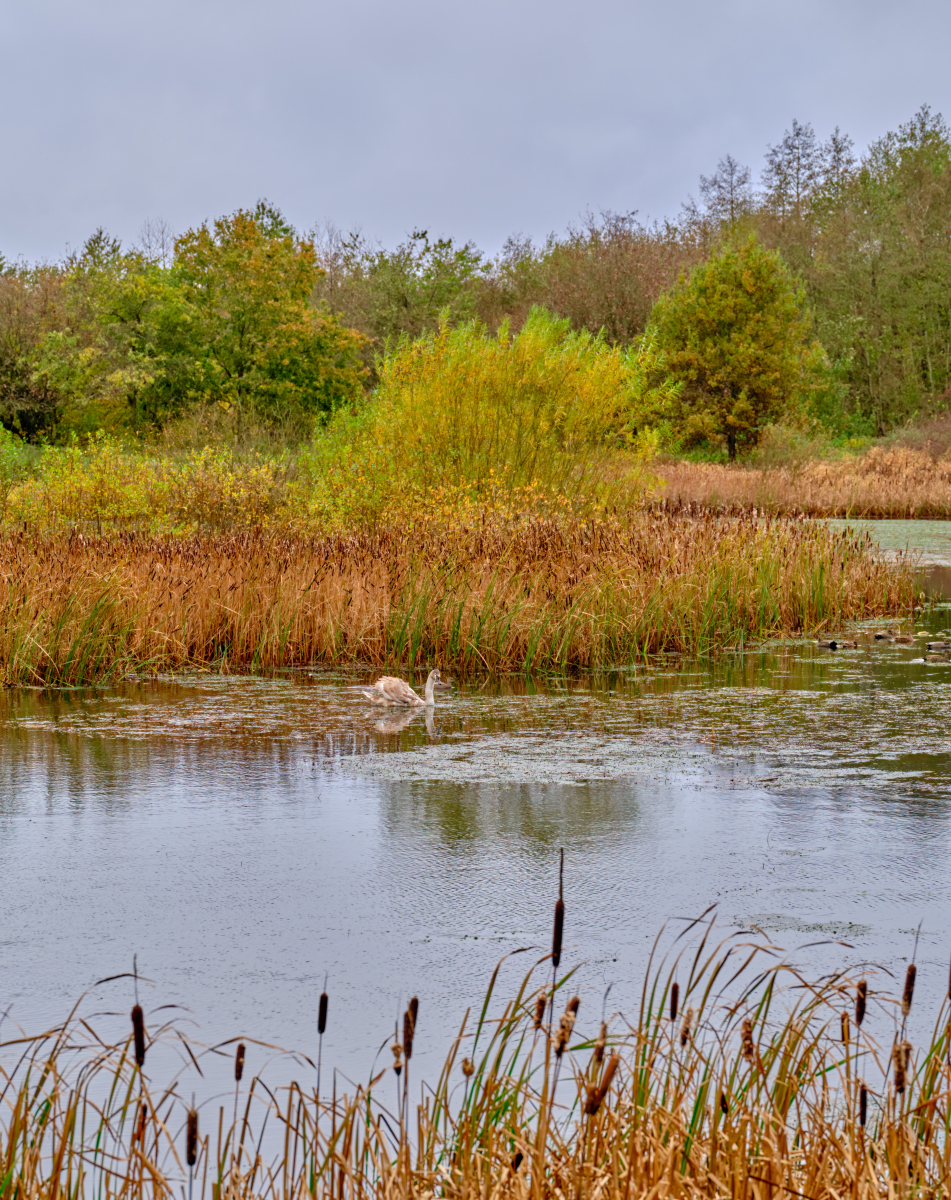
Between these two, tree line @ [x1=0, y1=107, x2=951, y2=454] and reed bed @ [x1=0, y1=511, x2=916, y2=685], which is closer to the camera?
reed bed @ [x1=0, y1=511, x2=916, y2=685]

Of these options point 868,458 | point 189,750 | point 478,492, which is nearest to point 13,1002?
point 189,750

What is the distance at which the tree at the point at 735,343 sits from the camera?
33344mm

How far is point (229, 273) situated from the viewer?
32062 millimetres

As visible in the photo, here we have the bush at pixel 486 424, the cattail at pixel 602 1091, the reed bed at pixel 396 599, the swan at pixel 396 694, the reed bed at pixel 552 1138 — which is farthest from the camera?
the bush at pixel 486 424

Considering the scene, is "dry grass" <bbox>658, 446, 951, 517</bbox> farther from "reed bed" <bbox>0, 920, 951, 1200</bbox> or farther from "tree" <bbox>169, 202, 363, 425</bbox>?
"reed bed" <bbox>0, 920, 951, 1200</bbox>

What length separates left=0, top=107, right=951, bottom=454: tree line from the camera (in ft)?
103

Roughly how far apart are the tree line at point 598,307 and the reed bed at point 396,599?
16.4 m

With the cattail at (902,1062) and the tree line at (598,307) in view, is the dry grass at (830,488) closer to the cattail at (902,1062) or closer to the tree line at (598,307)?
the tree line at (598,307)

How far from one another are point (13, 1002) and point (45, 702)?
4912 mm

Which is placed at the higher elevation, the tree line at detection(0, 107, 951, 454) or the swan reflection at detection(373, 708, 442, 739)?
the tree line at detection(0, 107, 951, 454)

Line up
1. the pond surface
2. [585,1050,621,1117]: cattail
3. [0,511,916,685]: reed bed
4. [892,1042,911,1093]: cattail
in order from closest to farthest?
[585,1050,621,1117]: cattail → [892,1042,911,1093]: cattail → the pond surface → [0,511,916,685]: reed bed

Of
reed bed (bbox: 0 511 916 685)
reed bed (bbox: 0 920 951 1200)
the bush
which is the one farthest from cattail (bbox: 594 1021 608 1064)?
the bush

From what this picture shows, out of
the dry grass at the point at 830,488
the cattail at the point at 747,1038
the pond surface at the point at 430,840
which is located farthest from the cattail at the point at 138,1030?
the dry grass at the point at 830,488

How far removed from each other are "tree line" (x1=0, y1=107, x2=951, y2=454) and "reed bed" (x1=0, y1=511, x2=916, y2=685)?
16.4 metres
